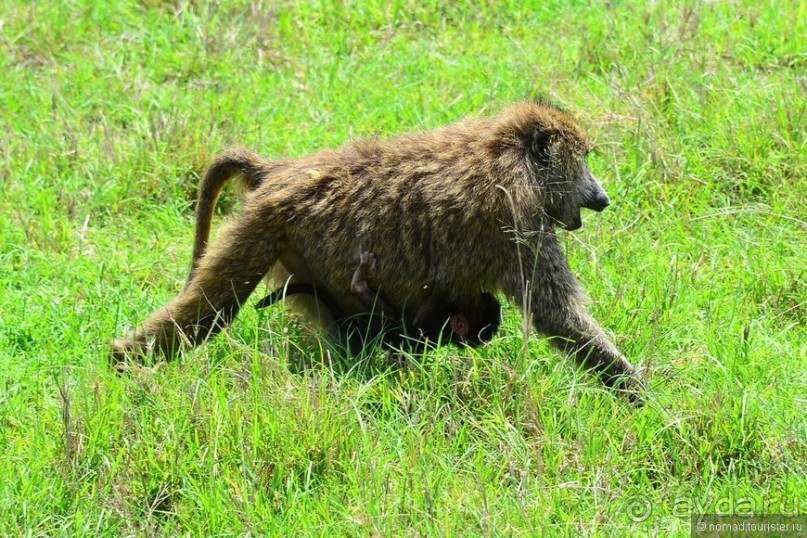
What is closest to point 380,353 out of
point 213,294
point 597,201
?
point 213,294

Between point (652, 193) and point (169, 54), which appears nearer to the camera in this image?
point (652, 193)

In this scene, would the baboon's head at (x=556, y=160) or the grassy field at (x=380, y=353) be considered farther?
the baboon's head at (x=556, y=160)

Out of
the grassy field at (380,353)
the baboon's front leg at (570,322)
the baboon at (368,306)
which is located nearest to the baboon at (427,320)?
the baboon at (368,306)

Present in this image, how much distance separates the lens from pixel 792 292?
4.54 metres

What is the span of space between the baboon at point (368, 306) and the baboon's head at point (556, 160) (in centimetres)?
42

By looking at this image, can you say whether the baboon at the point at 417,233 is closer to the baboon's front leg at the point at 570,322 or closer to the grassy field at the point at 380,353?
the baboon's front leg at the point at 570,322

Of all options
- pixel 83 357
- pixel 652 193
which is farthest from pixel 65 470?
pixel 652 193

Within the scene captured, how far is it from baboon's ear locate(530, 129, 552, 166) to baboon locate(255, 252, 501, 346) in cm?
52

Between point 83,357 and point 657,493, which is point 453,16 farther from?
point 657,493

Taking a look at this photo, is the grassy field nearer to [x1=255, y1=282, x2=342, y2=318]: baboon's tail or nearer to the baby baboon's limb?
[x1=255, y1=282, x2=342, y2=318]: baboon's tail

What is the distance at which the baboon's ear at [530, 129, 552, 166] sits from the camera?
416 centimetres

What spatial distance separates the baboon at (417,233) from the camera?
4.00 meters

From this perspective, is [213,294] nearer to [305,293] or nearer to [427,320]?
[305,293]

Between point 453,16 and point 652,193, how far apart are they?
2.25 meters
